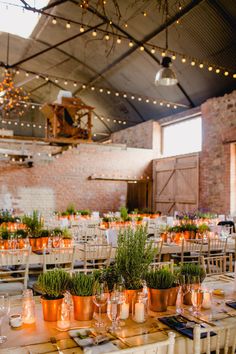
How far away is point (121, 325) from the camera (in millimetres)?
2189

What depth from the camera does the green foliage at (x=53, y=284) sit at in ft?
7.48

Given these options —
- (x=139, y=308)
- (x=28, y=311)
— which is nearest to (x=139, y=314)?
(x=139, y=308)

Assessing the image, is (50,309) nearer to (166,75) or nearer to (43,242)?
(43,242)

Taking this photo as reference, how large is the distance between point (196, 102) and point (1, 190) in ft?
25.2

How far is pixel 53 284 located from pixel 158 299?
2.29 feet

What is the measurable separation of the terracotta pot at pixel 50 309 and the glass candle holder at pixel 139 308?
0.46 meters

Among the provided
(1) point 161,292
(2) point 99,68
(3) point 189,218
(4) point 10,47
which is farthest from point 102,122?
(1) point 161,292

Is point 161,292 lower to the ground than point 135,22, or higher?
lower

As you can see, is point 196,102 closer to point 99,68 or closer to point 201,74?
point 201,74

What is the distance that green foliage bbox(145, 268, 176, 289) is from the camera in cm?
247

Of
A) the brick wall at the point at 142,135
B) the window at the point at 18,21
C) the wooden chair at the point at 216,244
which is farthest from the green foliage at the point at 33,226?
the brick wall at the point at 142,135

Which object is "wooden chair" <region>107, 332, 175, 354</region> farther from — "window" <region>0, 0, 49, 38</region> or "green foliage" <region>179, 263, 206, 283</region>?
"window" <region>0, 0, 49, 38</region>

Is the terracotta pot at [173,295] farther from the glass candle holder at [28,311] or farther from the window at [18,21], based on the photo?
the window at [18,21]

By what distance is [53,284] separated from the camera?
227cm
